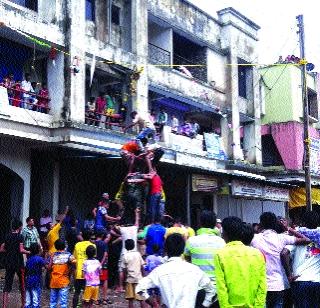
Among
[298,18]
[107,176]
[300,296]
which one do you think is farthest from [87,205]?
[300,296]

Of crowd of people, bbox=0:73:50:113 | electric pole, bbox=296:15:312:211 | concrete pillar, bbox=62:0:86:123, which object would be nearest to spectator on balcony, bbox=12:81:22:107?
crowd of people, bbox=0:73:50:113

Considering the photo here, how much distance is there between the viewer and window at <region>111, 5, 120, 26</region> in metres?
18.2

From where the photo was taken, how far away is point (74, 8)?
15523 millimetres

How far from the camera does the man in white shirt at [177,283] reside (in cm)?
444

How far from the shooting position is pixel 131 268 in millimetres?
8711

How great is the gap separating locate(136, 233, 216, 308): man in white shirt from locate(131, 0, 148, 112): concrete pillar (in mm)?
13655

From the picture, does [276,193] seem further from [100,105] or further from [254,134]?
[100,105]

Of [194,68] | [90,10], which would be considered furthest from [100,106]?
[194,68]

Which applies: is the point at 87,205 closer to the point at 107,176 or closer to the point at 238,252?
the point at 107,176

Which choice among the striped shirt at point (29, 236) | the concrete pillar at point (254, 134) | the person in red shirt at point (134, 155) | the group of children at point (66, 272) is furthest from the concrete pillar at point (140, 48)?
the group of children at point (66, 272)

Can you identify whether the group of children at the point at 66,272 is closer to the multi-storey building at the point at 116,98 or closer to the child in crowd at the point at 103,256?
the child in crowd at the point at 103,256

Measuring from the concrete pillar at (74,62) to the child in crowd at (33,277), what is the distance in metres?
7.29

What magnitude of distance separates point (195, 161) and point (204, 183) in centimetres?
211

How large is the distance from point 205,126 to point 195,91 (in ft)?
12.9
